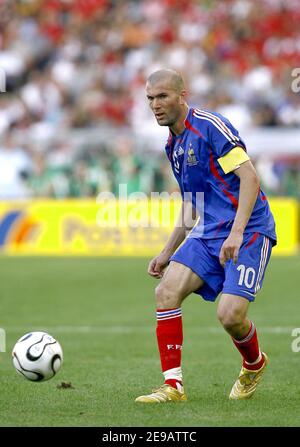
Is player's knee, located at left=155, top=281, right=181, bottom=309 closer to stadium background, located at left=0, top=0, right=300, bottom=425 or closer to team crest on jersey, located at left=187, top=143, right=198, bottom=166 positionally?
team crest on jersey, located at left=187, top=143, right=198, bottom=166

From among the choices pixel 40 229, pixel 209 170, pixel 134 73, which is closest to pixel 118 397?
pixel 209 170

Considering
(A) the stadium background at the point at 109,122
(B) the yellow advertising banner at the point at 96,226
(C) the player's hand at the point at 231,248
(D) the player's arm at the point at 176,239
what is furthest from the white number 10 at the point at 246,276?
(B) the yellow advertising banner at the point at 96,226

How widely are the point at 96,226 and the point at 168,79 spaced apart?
1409 cm

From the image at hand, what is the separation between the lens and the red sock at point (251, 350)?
6465mm

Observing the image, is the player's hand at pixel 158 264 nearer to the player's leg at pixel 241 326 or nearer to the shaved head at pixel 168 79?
the player's leg at pixel 241 326

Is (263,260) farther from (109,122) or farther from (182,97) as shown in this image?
(109,122)

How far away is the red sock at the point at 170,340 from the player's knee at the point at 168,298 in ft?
0.11

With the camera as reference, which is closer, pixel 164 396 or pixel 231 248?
pixel 231 248

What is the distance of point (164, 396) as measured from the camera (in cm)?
627

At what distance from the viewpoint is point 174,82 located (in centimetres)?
624

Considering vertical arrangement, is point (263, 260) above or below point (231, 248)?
below

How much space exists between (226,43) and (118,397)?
18785 mm

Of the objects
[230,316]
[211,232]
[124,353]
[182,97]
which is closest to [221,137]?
[182,97]

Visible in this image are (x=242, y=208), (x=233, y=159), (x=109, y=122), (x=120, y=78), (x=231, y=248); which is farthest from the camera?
(x=120, y=78)
